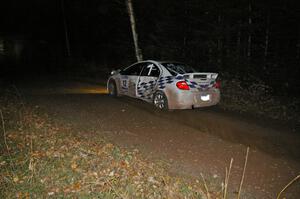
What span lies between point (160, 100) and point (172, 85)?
2.77ft

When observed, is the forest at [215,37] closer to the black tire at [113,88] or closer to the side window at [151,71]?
the side window at [151,71]

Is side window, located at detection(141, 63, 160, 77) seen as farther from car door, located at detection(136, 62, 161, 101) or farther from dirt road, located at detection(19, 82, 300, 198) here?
dirt road, located at detection(19, 82, 300, 198)

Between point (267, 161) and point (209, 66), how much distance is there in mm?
12052

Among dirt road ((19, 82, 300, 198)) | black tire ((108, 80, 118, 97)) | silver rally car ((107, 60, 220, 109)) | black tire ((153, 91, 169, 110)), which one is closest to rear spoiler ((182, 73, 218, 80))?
silver rally car ((107, 60, 220, 109))

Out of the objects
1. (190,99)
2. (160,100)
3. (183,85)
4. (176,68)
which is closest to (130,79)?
(160,100)

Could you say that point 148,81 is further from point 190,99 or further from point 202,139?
→ point 202,139

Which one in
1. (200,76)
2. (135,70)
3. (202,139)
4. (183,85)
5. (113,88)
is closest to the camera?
(202,139)

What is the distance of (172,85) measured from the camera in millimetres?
9008

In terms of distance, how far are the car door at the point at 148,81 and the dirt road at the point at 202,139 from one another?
0.51m

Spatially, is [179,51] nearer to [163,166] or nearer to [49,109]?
[49,109]

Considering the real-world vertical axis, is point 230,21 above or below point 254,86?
above

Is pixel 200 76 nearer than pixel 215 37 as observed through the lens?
Yes

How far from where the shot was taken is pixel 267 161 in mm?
5812

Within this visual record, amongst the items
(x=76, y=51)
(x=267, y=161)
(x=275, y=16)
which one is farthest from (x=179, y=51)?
(x=76, y=51)
